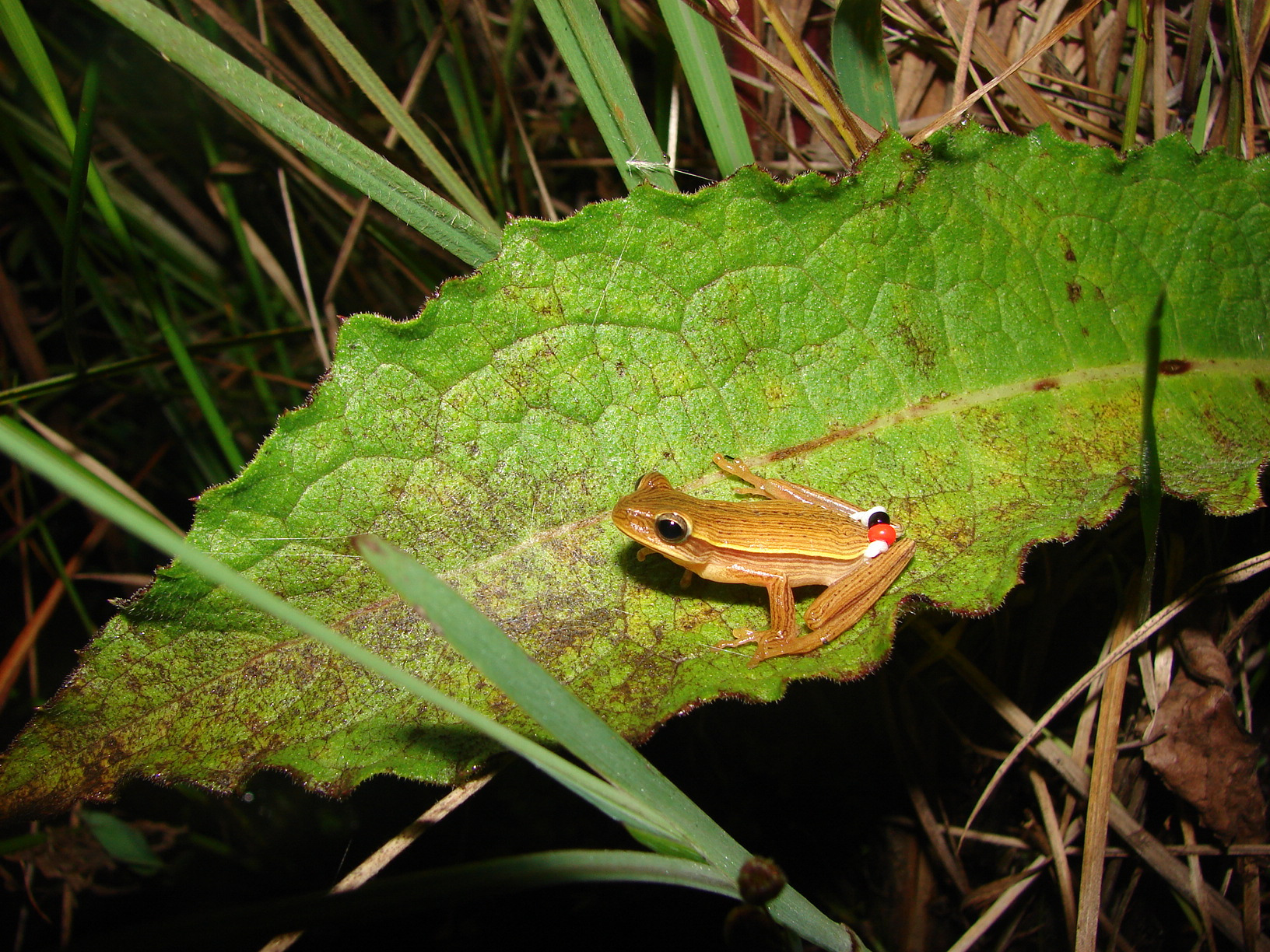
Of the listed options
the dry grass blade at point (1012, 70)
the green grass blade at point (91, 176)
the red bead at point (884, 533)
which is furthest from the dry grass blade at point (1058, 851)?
the green grass blade at point (91, 176)

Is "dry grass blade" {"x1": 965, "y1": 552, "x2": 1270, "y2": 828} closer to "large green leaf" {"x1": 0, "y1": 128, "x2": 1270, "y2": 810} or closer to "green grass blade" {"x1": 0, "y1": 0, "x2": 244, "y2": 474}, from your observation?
"large green leaf" {"x1": 0, "y1": 128, "x2": 1270, "y2": 810}

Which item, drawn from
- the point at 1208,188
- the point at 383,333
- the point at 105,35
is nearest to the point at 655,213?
the point at 383,333

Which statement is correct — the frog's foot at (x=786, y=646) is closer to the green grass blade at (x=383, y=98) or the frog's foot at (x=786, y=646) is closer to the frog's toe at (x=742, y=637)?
the frog's toe at (x=742, y=637)

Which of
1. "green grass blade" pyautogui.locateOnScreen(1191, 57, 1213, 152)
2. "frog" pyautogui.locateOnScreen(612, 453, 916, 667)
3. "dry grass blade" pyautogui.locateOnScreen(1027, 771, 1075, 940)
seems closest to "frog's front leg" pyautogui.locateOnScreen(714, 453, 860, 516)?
"frog" pyautogui.locateOnScreen(612, 453, 916, 667)

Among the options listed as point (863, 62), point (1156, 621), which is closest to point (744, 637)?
point (1156, 621)

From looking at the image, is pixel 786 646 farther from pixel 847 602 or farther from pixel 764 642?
pixel 847 602
